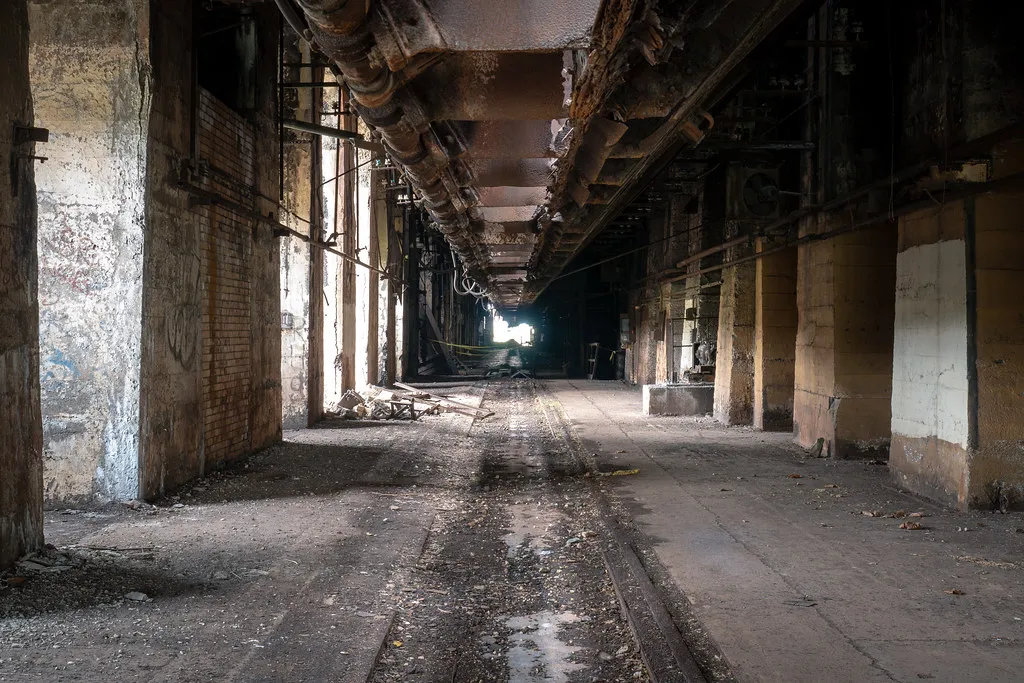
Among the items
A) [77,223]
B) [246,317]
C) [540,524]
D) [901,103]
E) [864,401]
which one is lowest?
[540,524]

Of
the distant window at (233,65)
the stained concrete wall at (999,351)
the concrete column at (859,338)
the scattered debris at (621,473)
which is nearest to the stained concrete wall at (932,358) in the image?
the stained concrete wall at (999,351)

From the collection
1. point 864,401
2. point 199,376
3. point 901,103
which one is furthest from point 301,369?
point 901,103

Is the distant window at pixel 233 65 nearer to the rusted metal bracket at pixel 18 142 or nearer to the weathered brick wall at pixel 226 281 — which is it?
the weathered brick wall at pixel 226 281

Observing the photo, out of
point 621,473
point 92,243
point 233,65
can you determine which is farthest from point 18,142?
point 621,473

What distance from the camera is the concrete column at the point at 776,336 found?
11.7m

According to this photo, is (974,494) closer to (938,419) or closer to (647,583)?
(938,419)

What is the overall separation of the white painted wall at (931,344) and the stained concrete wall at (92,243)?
6881mm

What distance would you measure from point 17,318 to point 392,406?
906 centimetres

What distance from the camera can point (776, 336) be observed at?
11.8 m

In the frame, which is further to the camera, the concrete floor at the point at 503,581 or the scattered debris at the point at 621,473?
the scattered debris at the point at 621,473

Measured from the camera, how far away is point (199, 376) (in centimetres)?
743

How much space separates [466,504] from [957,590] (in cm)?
398

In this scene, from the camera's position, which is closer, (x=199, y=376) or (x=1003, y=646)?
(x=1003, y=646)

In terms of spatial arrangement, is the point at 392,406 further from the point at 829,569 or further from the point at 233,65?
the point at 829,569
